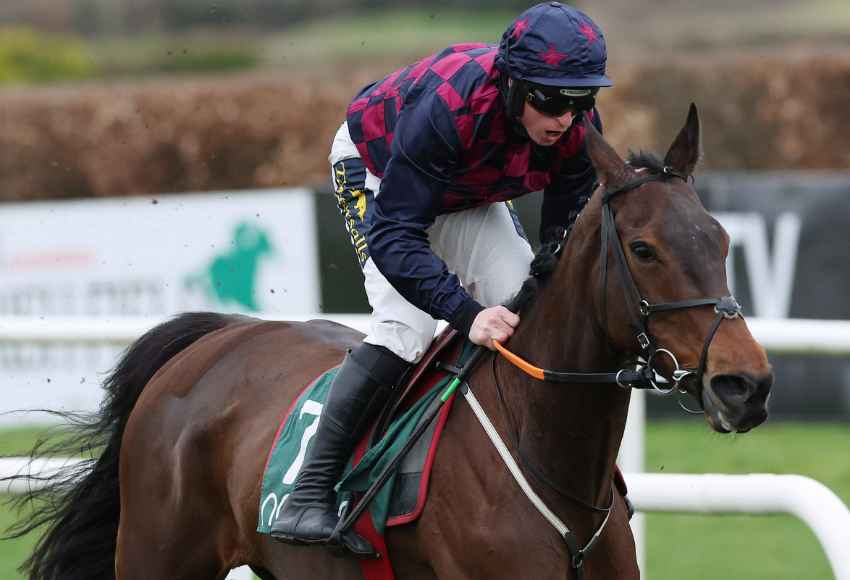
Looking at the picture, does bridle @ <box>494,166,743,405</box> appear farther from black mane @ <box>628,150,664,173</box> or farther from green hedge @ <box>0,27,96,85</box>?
green hedge @ <box>0,27,96,85</box>

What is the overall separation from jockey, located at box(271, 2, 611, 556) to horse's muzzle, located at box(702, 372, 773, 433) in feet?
2.17

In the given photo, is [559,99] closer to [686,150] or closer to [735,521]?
[686,150]

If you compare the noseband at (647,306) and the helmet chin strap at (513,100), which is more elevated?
the helmet chin strap at (513,100)

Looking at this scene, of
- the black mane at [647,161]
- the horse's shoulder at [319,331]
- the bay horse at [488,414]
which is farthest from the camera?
the horse's shoulder at [319,331]

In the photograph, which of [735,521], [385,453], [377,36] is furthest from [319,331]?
[377,36]

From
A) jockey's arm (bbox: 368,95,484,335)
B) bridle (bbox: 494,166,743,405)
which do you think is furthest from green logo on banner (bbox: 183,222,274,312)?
bridle (bbox: 494,166,743,405)

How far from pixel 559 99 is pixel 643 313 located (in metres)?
0.57

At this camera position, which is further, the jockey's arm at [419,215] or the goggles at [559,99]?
the jockey's arm at [419,215]

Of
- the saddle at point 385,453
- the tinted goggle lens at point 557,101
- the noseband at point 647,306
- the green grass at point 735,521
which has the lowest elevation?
the green grass at point 735,521

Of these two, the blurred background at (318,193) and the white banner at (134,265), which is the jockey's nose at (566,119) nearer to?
the blurred background at (318,193)

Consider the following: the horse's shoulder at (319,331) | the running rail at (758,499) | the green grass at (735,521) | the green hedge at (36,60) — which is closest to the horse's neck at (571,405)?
the running rail at (758,499)

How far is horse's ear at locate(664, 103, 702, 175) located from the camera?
300 centimetres

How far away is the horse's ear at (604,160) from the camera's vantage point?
2.97 metres

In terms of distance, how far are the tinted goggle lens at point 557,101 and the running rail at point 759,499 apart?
45.7 inches
